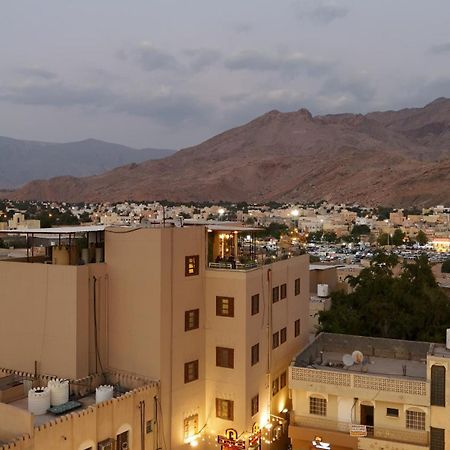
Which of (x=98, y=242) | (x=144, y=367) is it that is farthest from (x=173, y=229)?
(x=144, y=367)

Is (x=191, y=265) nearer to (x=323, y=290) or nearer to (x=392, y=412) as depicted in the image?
(x=392, y=412)

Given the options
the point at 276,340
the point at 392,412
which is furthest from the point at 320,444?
the point at 276,340

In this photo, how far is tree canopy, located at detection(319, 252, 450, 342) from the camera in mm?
23828

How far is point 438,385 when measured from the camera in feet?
51.1

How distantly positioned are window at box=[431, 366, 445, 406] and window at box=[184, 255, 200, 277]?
6949mm

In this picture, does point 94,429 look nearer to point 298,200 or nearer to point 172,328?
point 172,328

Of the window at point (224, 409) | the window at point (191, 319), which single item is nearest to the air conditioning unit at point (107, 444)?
the window at point (191, 319)

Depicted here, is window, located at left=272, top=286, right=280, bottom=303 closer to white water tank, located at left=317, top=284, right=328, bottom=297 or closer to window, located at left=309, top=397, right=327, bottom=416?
window, located at left=309, top=397, right=327, bottom=416

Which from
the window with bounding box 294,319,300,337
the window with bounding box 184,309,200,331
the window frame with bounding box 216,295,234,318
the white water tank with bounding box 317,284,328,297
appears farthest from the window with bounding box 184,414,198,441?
the white water tank with bounding box 317,284,328,297

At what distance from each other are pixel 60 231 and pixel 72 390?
423 cm

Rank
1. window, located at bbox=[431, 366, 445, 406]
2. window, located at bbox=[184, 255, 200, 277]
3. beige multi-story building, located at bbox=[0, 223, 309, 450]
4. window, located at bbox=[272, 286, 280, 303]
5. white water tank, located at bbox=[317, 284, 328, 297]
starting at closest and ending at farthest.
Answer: beige multi-story building, located at bbox=[0, 223, 309, 450], window, located at bbox=[431, 366, 445, 406], window, located at bbox=[184, 255, 200, 277], window, located at bbox=[272, 286, 280, 303], white water tank, located at bbox=[317, 284, 328, 297]

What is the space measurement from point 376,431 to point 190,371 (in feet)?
17.9

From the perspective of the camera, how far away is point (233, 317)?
1645 cm

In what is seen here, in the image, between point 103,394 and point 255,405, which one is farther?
point 255,405
